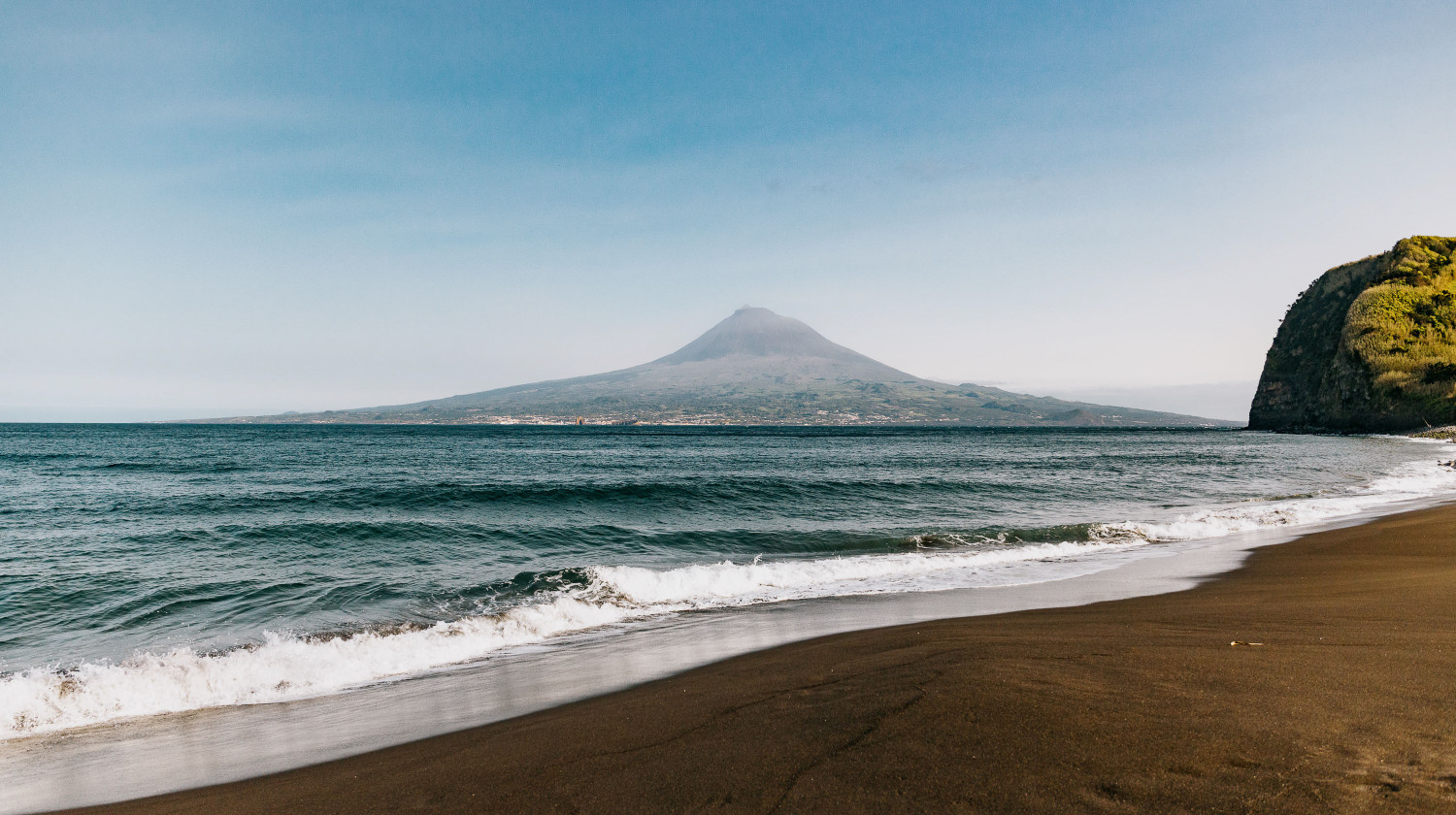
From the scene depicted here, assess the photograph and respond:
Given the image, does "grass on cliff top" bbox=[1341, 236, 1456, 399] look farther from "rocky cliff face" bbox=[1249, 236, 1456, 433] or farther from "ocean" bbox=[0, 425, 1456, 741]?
"ocean" bbox=[0, 425, 1456, 741]

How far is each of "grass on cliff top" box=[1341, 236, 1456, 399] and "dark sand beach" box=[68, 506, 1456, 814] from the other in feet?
303

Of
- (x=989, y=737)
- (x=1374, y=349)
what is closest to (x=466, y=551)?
(x=989, y=737)

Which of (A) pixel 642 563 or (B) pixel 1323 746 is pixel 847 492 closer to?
(A) pixel 642 563

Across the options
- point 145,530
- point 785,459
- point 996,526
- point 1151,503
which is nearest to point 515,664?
point 996,526

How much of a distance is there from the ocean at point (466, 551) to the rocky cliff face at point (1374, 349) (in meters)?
55.9

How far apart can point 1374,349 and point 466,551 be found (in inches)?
4026

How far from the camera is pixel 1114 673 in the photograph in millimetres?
5234

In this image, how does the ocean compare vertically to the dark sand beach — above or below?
below

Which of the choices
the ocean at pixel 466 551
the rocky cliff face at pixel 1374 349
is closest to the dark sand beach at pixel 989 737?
the ocean at pixel 466 551

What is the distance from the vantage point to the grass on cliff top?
7100cm

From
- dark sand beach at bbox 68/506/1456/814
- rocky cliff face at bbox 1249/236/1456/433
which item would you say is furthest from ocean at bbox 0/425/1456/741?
rocky cliff face at bbox 1249/236/1456/433

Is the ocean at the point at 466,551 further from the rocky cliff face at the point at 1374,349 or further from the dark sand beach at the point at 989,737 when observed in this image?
the rocky cliff face at the point at 1374,349

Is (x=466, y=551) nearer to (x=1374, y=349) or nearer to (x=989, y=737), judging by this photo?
(x=989, y=737)

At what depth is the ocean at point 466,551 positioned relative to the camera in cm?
808
